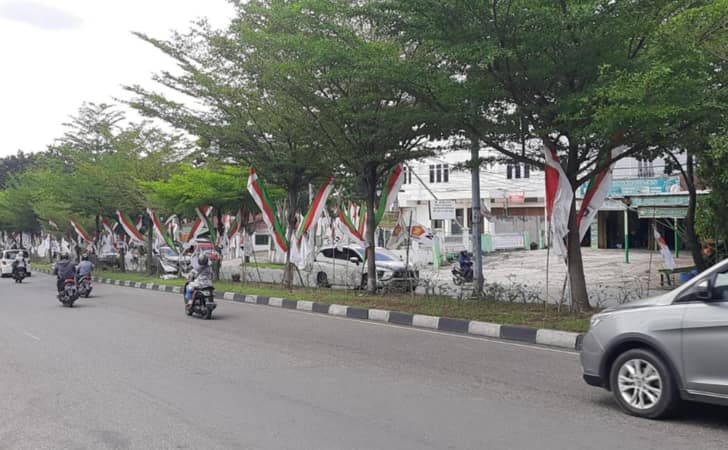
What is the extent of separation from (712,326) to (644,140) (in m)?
6.69

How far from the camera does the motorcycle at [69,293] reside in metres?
18.2

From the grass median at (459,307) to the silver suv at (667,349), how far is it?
4.53 meters

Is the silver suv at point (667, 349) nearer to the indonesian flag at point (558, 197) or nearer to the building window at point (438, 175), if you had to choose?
the indonesian flag at point (558, 197)

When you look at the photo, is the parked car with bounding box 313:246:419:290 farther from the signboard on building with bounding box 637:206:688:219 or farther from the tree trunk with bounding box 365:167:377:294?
the signboard on building with bounding box 637:206:688:219

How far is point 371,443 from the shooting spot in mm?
5461

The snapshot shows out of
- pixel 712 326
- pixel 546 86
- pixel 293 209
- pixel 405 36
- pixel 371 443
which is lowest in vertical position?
pixel 371 443

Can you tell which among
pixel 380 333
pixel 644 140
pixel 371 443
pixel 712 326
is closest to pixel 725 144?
pixel 644 140

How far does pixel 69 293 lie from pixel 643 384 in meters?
15.8

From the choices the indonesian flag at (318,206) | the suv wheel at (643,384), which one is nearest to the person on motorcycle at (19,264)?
the indonesian flag at (318,206)

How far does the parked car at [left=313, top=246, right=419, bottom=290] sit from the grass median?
6.84 ft

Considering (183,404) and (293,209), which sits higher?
(293,209)

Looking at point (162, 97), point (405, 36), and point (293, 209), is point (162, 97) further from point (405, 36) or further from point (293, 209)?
point (405, 36)

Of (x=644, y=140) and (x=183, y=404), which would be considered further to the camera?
(x=644, y=140)

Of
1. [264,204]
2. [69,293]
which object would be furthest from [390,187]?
[69,293]
